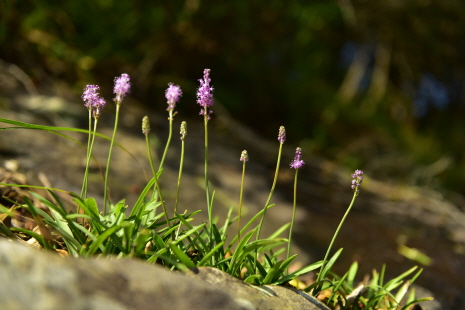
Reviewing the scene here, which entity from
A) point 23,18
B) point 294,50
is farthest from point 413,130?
point 23,18

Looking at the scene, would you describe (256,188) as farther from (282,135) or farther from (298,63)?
(298,63)

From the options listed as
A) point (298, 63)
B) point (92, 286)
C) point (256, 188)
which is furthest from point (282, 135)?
point (298, 63)

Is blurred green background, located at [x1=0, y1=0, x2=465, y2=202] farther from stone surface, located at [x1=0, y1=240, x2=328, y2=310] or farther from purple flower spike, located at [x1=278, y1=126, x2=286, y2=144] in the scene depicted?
stone surface, located at [x1=0, y1=240, x2=328, y2=310]

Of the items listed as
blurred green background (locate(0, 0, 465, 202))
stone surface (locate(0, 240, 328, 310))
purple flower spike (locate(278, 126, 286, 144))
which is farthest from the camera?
blurred green background (locate(0, 0, 465, 202))

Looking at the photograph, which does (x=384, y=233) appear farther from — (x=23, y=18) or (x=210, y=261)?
(x=23, y=18)

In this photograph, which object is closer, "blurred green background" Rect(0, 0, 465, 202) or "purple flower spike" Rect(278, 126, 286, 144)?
"purple flower spike" Rect(278, 126, 286, 144)

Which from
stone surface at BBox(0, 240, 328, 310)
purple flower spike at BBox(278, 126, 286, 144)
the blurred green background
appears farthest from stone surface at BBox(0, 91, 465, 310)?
stone surface at BBox(0, 240, 328, 310)

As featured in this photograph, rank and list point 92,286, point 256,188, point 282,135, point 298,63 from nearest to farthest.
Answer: point 92,286
point 282,135
point 256,188
point 298,63
